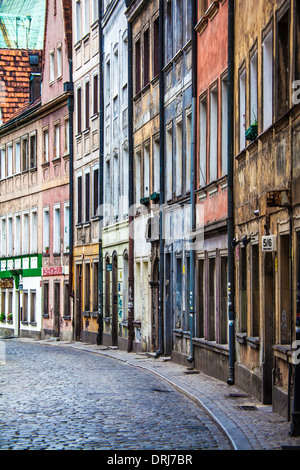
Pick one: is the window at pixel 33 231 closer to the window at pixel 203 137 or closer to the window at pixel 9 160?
the window at pixel 9 160

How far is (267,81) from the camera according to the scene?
1653 cm

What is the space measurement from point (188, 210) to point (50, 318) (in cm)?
2131

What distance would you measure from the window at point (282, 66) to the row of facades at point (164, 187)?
0.03 metres

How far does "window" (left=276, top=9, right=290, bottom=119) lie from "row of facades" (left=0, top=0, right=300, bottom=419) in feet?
0.09

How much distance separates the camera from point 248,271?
59.4ft

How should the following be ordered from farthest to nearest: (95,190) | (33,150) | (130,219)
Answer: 1. (33,150)
2. (95,190)
3. (130,219)

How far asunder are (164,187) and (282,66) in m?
13.4

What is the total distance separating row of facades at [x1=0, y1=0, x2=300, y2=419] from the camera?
15617 millimetres

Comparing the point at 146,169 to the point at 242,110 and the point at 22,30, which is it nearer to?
the point at 242,110

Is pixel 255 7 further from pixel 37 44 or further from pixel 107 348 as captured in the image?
pixel 37 44

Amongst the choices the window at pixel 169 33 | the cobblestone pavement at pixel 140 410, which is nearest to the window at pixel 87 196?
the window at pixel 169 33

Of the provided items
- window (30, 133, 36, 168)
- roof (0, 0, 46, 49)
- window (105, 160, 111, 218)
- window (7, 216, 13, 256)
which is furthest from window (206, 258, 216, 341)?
roof (0, 0, 46, 49)

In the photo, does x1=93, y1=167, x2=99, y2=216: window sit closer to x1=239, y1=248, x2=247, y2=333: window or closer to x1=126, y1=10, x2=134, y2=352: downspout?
x1=126, y1=10, x2=134, y2=352: downspout

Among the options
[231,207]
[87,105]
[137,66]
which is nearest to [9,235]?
[87,105]
